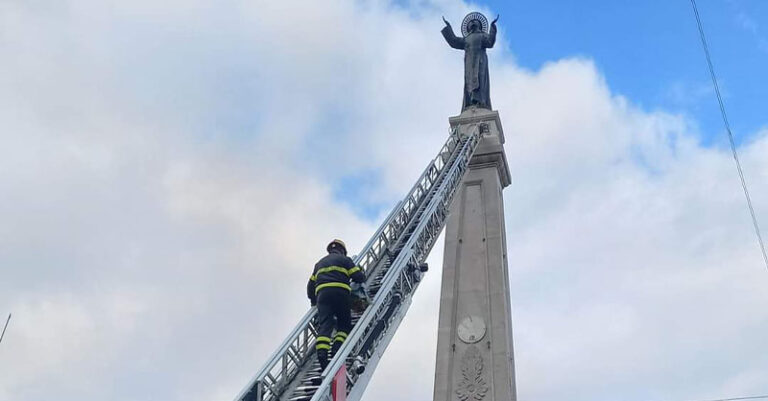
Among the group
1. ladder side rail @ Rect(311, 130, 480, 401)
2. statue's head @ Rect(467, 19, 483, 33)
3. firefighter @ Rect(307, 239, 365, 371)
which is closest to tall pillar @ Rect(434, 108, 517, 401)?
ladder side rail @ Rect(311, 130, 480, 401)

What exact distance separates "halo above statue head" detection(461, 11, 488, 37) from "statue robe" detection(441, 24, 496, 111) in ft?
0.79

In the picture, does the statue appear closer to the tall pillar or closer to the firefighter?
the tall pillar

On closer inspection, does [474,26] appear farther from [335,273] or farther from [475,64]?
[335,273]

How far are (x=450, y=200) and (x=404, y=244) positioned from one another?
11.1 ft

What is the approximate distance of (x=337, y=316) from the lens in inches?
418

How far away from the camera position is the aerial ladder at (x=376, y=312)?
31.6 feet

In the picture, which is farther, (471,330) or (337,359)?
(471,330)

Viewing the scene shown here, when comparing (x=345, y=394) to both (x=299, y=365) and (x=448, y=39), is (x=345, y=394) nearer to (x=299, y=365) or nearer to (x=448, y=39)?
(x=299, y=365)

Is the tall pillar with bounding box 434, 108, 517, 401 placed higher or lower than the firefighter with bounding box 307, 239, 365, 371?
higher

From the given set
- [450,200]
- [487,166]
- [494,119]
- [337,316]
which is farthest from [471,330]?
[337,316]

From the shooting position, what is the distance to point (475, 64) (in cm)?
2362

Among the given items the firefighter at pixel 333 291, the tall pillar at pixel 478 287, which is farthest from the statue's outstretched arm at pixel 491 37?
the firefighter at pixel 333 291

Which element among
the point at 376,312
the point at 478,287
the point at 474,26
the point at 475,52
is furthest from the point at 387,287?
the point at 474,26

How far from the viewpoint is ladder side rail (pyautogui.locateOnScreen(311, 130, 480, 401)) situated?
30.8 ft
